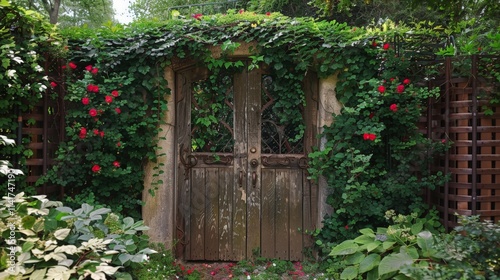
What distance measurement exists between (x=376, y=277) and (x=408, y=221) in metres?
0.71

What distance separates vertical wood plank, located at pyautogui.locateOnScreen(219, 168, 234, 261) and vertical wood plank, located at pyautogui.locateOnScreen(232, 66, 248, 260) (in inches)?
1.7

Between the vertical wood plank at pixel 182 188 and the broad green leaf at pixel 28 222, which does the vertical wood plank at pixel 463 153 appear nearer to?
the vertical wood plank at pixel 182 188

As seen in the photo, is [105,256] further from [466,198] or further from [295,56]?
[466,198]

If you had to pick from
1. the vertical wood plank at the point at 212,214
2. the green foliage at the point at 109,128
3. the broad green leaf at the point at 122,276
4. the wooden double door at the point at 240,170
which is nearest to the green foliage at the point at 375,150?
the wooden double door at the point at 240,170

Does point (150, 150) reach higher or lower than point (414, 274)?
higher

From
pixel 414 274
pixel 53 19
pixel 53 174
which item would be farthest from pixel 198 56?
pixel 53 19

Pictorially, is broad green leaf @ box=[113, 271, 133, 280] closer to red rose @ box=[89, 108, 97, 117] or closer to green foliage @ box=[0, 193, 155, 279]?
green foliage @ box=[0, 193, 155, 279]

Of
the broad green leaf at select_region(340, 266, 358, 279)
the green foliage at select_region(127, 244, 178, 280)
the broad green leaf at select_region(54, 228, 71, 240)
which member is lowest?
the green foliage at select_region(127, 244, 178, 280)

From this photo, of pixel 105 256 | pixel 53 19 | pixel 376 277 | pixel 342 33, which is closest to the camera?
pixel 105 256

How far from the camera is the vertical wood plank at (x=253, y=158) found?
4441 millimetres

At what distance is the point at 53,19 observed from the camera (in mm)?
10164

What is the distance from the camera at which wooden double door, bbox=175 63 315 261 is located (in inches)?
175

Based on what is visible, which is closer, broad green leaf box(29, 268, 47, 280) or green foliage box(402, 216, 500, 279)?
broad green leaf box(29, 268, 47, 280)

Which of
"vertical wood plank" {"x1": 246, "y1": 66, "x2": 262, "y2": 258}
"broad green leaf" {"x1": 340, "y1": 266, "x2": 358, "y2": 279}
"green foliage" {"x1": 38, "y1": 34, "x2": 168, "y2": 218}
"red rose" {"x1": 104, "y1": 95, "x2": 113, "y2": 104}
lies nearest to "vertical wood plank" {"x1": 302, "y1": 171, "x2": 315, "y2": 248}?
"vertical wood plank" {"x1": 246, "y1": 66, "x2": 262, "y2": 258}
